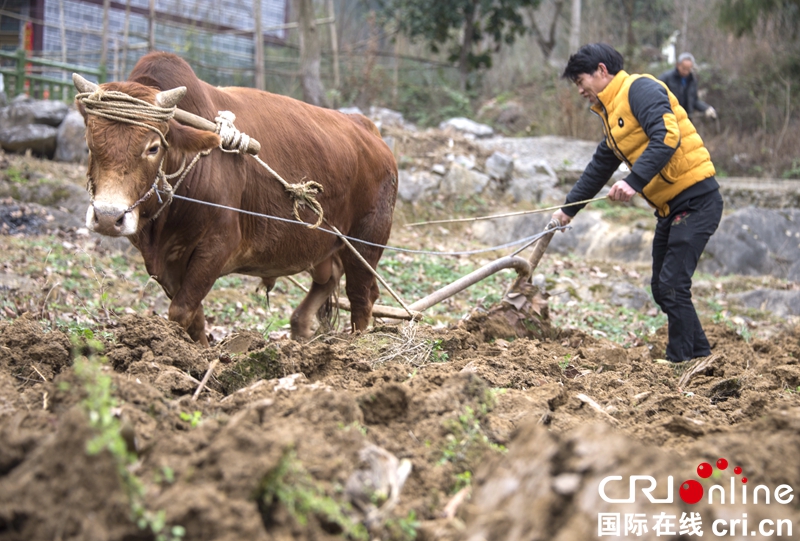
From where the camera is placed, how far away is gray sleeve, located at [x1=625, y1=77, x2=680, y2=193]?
4.71 meters

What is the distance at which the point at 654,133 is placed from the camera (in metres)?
4.75

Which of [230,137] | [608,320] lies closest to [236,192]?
[230,137]

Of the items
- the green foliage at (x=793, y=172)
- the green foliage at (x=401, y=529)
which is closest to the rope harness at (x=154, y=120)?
the green foliage at (x=401, y=529)

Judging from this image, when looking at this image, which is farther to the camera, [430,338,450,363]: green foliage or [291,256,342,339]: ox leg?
[291,256,342,339]: ox leg

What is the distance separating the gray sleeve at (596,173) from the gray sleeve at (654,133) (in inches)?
27.3

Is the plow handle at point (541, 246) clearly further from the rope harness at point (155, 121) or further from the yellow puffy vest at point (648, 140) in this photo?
the rope harness at point (155, 121)

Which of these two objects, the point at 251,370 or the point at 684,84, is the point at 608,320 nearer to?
the point at 251,370

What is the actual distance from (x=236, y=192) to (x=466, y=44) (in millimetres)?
17175

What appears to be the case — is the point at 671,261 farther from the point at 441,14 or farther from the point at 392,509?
the point at 441,14

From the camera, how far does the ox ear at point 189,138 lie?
4004 millimetres

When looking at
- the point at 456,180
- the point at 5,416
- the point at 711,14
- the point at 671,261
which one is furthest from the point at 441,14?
the point at 5,416

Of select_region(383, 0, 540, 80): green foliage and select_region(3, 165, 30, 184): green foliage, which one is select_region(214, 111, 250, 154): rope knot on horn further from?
select_region(383, 0, 540, 80): green foliage
